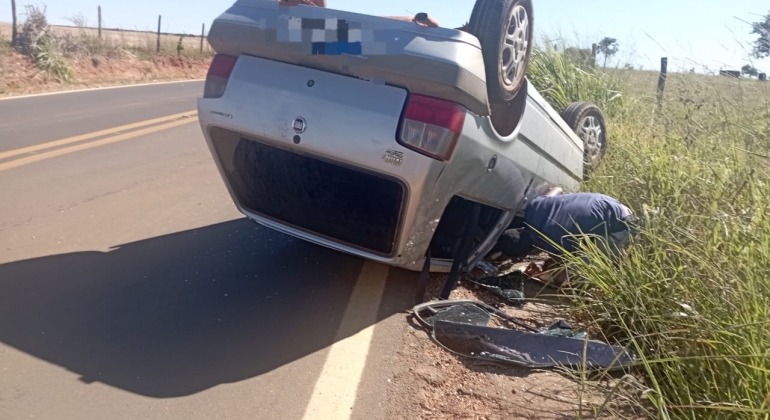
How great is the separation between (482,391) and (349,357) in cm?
71

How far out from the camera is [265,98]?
4.12m

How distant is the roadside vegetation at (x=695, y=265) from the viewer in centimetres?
287

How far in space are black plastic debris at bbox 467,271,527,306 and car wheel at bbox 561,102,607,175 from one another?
2244 mm

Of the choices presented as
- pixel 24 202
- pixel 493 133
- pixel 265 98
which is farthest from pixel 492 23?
pixel 24 202

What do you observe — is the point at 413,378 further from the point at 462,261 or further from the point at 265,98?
the point at 265,98

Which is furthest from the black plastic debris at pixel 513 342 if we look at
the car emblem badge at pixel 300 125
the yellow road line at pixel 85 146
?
the yellow road line at pixel 85 146

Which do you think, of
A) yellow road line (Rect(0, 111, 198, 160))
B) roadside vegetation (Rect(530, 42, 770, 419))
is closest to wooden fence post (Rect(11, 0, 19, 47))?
yellow road line (Rect(0, 111, 198, 160))

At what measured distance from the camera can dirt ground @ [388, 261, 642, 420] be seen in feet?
10.5

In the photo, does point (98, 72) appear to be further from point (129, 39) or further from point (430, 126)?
point (430, 126)

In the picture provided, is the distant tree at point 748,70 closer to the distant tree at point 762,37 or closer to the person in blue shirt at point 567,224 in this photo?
the distant tree at point 762,37

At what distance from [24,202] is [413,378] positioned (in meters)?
3.94

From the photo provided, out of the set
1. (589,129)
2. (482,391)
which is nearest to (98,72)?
(589,129)

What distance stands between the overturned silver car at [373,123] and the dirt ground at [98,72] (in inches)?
504

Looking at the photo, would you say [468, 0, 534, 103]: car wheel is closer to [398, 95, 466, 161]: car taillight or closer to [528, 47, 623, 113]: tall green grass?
[398, 95, 466, 161]: car taillight
